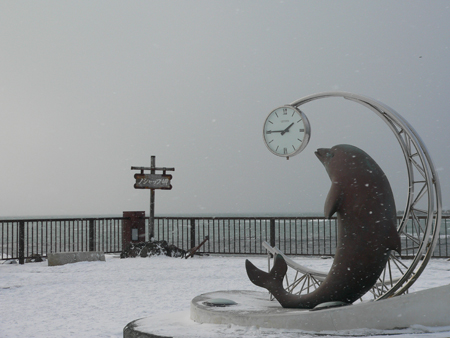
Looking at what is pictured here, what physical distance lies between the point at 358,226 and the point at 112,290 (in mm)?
5970

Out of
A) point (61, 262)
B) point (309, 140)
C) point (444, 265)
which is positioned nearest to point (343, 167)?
point (309, 140)

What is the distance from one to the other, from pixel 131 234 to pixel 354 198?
509 inches

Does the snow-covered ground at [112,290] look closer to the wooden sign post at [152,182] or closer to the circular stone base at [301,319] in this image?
the circular stone base at [301,319]

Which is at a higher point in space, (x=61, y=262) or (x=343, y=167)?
(x=343, y=167)

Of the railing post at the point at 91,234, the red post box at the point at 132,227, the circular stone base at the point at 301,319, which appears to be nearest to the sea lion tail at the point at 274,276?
the circular stone base at the point at 301,319

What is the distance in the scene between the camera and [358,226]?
5414mm

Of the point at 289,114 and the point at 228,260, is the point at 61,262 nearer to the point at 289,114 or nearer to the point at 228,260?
the point at 228,260

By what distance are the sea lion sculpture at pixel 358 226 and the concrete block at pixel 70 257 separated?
10275 millimetres

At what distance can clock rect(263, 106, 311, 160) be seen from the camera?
6367 millimetres

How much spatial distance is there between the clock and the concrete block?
967 cm

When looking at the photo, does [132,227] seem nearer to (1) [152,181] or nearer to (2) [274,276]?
(1) [152,181]

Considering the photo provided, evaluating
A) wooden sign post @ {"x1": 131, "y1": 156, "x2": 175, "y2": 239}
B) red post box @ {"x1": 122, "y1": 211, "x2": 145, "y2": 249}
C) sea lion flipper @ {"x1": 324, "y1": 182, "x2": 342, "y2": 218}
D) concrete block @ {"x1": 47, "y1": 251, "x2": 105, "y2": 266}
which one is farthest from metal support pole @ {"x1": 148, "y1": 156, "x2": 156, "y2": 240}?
sea lion flipper @ {"x1": 324, "y1": 182, "x2": 342, "y2": 218}

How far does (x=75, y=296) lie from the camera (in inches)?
360

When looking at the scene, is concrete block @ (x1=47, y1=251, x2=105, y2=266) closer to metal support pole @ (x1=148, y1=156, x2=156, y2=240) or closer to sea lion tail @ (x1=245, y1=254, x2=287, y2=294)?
metal support pole @ (x1=148, y1=156, x2=156, y2=240)
